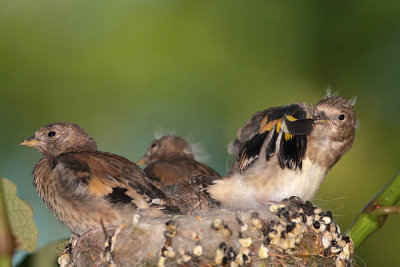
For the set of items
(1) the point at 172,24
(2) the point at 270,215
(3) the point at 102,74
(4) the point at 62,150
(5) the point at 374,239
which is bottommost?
(5) the point at 374,239

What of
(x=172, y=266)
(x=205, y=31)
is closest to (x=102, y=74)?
(x=205, y=31)

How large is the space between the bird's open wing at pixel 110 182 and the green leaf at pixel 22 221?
4.75 ft

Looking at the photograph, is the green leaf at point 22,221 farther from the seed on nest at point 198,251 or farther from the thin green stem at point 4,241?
the seed on nest at point 198,251

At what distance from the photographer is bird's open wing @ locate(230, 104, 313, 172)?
414 centimetres

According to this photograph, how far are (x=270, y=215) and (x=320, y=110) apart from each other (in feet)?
3.27

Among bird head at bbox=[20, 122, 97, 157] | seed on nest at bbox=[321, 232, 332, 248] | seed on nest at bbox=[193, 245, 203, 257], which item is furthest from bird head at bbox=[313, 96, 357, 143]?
bird head at bbox=[20, 122, 97, 157]

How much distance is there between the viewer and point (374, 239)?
487 centimetres

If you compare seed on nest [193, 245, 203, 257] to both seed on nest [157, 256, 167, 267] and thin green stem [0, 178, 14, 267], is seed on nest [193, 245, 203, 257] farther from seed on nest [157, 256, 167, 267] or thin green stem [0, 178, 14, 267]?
thin green stem [0, 178, 14, 267]

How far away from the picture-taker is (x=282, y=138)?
424 cm

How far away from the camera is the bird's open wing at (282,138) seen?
13.6 feet

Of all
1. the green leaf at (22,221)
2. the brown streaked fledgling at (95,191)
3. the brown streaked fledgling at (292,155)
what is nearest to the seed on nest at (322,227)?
the brown streaked fledgling at (292,155)

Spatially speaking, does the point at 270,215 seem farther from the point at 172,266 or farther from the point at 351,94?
the point at 351,94

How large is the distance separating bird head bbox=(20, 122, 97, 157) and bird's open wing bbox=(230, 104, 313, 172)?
4.12 feet

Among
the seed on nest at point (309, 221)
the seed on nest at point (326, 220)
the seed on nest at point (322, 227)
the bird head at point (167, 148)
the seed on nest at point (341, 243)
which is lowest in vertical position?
the seed on nest at point (341, 243)
